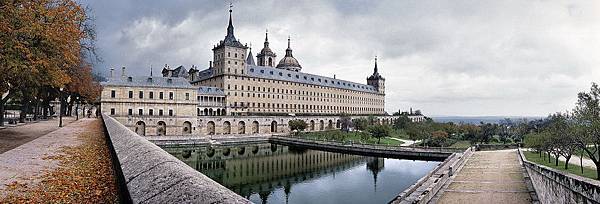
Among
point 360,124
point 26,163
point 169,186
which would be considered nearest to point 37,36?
point 26,163

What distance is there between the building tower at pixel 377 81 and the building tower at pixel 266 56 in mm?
42949

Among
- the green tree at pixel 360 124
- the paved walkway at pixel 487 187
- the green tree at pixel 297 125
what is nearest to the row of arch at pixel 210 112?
the green tree at pixel 297 125

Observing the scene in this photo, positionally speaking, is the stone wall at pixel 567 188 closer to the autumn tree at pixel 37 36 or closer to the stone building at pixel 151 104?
the autumn tree at pixel 37 36

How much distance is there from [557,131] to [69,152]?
3225 centimetres

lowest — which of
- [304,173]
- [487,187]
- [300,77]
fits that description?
[304,173]

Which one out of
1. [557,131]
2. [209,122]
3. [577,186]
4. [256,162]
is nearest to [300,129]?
[209,122]

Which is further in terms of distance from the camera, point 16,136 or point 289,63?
point 289,63

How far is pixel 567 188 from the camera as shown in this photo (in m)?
8.80

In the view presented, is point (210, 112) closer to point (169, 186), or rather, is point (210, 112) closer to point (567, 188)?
point (567, 188)

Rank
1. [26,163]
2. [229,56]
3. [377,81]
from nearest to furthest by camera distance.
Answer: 1. [26,163]
2. [229,56]
3. [377,81]

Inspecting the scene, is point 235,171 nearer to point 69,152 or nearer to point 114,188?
point 69,152

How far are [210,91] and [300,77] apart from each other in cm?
2896

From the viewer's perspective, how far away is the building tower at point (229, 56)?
72.4 metres

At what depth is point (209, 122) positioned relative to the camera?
2357 inches
